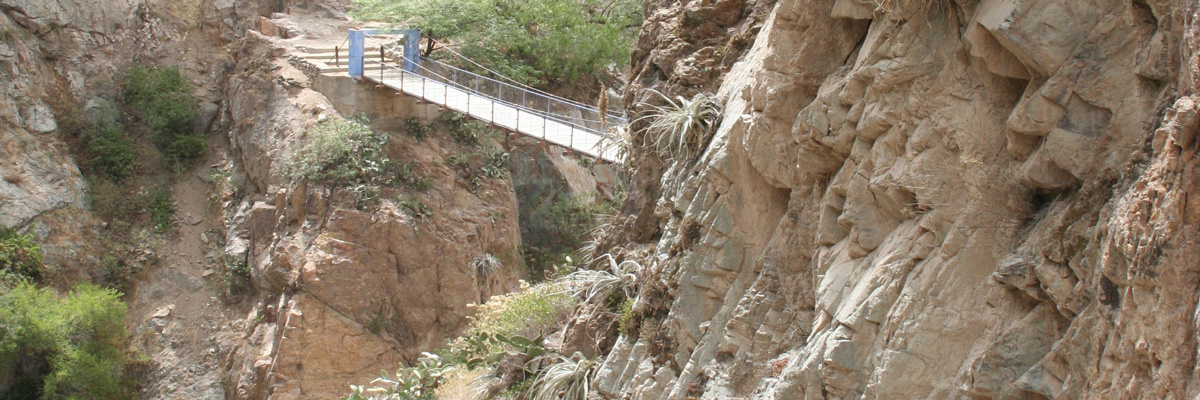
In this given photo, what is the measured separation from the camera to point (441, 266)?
18734 millimetres

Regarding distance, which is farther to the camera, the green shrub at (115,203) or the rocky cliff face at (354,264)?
the green shrub at (115,203)

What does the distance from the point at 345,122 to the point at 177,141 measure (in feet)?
17.2

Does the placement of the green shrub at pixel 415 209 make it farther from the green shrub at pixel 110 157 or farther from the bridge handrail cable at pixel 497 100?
the green shrub at pixel 110 157

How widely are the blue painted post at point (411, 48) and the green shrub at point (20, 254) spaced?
24.5 ft

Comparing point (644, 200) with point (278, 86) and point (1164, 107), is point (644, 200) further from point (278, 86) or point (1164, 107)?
point (278, 86)

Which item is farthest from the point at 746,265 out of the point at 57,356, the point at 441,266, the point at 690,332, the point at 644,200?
the point at 57,356

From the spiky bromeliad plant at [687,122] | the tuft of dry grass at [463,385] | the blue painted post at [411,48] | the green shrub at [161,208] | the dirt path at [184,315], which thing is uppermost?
the spiky bromeliad plant at [687,122]

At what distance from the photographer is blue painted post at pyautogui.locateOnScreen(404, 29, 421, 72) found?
19.3 meters

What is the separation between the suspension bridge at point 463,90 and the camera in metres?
16.8

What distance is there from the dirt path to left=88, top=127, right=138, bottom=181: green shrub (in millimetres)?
1308

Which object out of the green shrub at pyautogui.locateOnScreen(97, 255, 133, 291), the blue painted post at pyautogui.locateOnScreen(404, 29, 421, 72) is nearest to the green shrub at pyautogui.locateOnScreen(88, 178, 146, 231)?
the green shrub at pyautogui.locateOnScreen(97, 255, 133, 291)

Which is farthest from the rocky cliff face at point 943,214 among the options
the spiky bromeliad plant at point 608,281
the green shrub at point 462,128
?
the green shrub at point 462,128

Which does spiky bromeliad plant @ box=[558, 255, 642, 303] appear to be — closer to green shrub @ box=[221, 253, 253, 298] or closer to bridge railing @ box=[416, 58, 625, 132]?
bridge railing @ box=[416, 58, 625, 132]

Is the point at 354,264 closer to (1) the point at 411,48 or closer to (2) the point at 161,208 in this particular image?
(1) the point at 411,48
